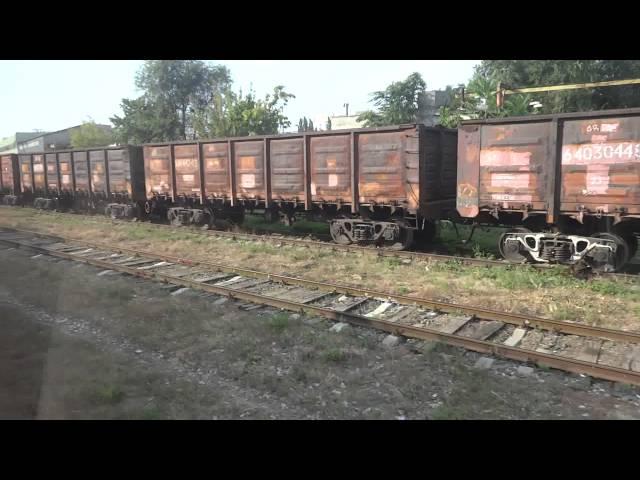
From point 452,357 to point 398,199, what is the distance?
20.9ft

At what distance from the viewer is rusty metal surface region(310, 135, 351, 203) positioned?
1266 cm

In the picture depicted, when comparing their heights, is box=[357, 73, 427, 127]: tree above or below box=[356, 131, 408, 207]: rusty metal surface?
above

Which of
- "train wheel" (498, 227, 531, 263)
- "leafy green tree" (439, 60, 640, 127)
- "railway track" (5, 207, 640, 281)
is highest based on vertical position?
"leafy green tree" (439, 60, 640, 127)

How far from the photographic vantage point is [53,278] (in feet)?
33.4

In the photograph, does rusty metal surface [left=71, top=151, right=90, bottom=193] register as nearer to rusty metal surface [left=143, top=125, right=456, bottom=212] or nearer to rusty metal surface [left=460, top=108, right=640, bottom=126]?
rusty metal surface [left=143, top=125, right=456, bottom=212]

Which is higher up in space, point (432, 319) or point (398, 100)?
point (398, 100)

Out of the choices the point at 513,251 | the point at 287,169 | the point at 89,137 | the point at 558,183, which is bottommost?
the point at 513,251

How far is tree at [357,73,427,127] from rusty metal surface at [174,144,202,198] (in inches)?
840

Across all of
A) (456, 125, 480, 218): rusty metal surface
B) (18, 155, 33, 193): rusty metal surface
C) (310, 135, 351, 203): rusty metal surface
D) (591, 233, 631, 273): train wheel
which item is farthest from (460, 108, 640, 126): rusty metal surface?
(18, 155, 33, 193): rusty metal surface

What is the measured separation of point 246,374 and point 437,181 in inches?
318

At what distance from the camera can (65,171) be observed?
23.6m

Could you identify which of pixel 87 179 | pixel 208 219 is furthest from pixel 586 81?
pixel 87 179

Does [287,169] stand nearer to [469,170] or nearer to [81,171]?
[469,170]
